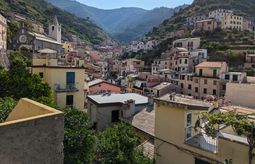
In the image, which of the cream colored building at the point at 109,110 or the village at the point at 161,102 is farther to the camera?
→ the cream colored building at the point at 109,110

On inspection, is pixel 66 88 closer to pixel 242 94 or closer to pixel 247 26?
pixel 242 94

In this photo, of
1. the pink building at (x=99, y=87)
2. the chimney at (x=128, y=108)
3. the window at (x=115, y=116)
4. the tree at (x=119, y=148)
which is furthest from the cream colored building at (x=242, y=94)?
the tree at (x=119, y=148)

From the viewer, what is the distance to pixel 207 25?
10619 centimetres

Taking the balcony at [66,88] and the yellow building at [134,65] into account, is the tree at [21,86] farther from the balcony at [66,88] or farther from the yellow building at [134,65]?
the yellow building at [134,65]

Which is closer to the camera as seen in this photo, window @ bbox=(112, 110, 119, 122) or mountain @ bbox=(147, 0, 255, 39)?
window @ bbox=(112, 110, 119, 122)

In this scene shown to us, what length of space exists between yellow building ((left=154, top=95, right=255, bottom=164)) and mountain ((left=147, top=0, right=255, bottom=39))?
113409 mm

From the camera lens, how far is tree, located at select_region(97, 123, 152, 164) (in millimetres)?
14336

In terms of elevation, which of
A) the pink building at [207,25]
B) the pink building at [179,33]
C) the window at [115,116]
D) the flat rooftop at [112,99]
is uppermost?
the pink building at [207,25]

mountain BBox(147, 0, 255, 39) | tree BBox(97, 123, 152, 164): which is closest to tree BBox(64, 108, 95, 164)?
tree BBox(97, 123, 152, 164)

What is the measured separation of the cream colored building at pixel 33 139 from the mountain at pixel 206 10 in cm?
12206

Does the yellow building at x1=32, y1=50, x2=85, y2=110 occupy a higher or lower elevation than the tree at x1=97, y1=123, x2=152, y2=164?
higher

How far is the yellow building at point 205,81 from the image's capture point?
58.4 m

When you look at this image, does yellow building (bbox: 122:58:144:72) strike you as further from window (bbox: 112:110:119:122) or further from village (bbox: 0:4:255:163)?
window (bbox: 112:110:119:122)

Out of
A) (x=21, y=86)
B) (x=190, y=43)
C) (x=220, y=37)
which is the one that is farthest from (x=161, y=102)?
Answer: (x=220, y=37)
